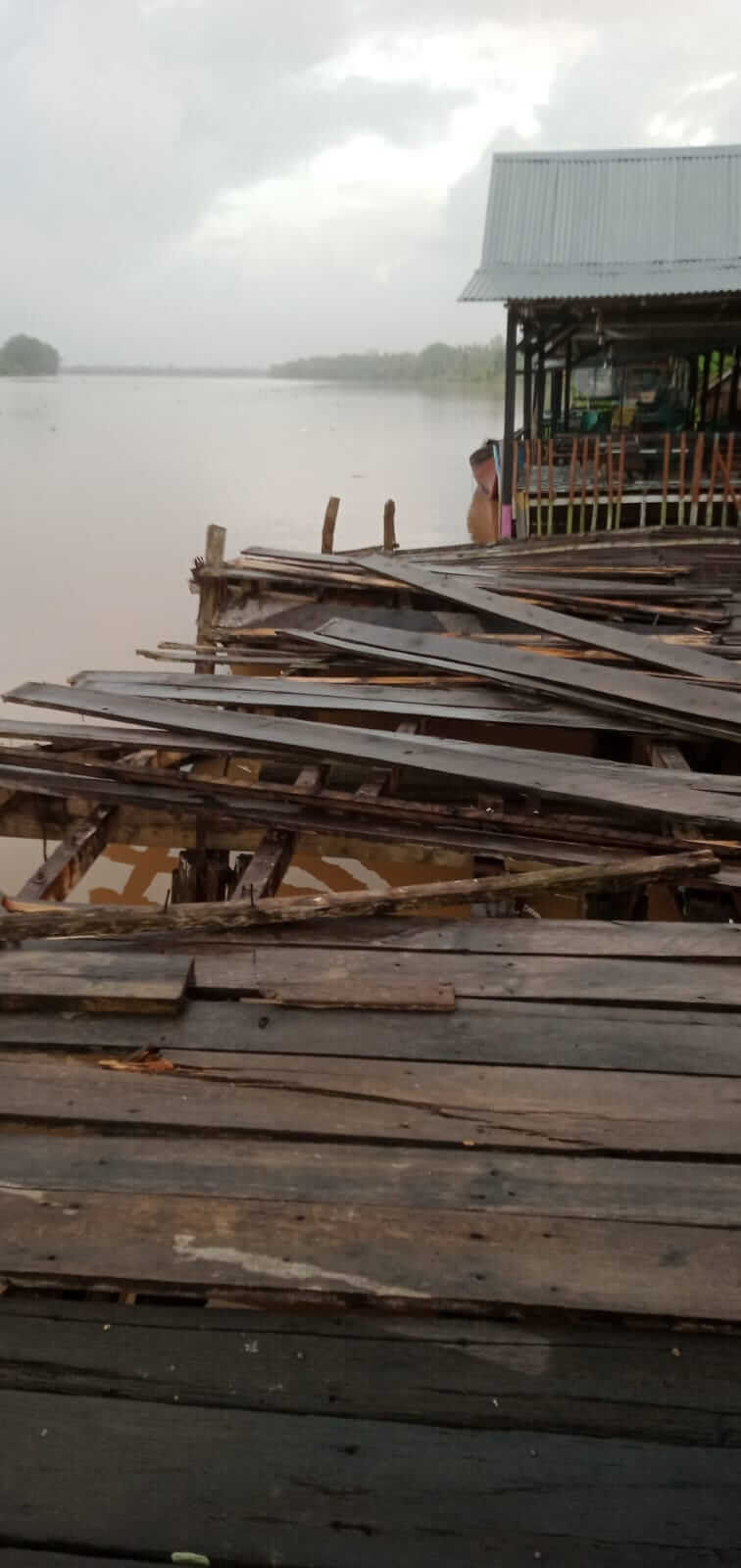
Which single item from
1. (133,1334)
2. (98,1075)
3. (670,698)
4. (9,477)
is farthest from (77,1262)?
(9,477)

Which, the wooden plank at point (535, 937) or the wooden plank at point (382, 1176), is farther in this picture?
the wooden plank at point (535, 937)

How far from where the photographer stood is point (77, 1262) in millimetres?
2271

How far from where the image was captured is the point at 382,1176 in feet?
8.21

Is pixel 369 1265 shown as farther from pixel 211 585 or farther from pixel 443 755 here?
pixel 211 585

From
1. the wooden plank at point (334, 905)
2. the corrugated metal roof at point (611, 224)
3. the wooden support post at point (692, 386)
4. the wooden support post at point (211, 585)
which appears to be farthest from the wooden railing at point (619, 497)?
the wooden plank at point (334, 905)

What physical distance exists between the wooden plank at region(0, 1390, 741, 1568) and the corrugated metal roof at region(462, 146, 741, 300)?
14998 mm

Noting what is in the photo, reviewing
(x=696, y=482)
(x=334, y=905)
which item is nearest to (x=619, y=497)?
(x=696, y=482)

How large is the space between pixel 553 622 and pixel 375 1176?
16.5 feet

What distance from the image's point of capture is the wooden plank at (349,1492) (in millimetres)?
1804

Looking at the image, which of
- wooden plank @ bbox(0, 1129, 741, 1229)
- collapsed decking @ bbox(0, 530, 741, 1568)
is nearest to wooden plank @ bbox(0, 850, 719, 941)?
collapsed decking @ bbox(0, 530, 741, 1568)

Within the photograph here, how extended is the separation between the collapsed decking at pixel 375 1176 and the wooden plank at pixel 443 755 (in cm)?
2

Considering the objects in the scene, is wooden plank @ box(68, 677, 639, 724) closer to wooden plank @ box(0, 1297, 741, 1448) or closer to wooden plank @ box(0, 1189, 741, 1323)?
wooden plank @ box(0, 1189, 741, 1323)

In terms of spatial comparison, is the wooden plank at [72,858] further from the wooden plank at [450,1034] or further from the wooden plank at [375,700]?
the wooden plank at [375,700]

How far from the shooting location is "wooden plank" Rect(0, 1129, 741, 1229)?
242cm
